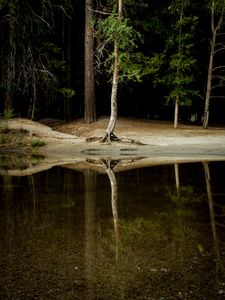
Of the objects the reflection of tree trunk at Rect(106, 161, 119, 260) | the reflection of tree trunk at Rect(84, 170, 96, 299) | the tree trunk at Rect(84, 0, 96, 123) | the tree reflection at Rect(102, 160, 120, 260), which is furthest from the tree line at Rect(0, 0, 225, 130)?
the reflection of tree trunk at Rect(84, 170, 96, 299)

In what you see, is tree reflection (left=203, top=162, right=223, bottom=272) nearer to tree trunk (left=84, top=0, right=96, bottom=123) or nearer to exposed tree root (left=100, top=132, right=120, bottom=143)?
exposed tree root (left=100, top=132, right=120, bottom=143)

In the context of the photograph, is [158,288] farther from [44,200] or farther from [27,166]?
[27,166]

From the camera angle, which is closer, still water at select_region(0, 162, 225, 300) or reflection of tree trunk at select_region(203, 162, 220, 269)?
still water at select_region(0, 162, 225, 300)

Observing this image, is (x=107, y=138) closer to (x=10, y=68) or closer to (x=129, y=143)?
(x=129, y=143)

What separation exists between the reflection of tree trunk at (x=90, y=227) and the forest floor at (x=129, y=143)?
362cm

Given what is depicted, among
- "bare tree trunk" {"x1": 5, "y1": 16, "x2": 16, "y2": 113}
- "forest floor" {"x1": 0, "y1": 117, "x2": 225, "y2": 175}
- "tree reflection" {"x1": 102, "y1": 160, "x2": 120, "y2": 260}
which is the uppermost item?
"bare tree trunk" {"x1": 5, "y1": 16, "x2": 16, "y2": 113}

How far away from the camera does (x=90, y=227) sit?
21.7 ft

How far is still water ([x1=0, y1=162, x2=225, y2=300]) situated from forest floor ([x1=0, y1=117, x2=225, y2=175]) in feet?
14.2

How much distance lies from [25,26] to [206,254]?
21.9m

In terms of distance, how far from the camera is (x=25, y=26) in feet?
80.8

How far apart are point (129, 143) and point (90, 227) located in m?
13.0

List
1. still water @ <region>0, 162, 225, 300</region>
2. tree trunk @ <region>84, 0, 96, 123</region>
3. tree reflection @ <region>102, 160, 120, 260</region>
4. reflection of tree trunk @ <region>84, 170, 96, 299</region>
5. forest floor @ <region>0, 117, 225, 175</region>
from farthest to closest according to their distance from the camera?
Result: tree trunk @ <region>84, 0, 96, 123</region> < forest floor @ <region>0, 117, 225, 175</region> < tree reflection @ <region>102, 160, 120, 260</region> < reflection of tree trunk @ <region>84, 170, 96, 299</region> < still water @ <region>0, 162, 225, 300</region>

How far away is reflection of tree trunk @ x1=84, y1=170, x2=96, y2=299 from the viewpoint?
474cm

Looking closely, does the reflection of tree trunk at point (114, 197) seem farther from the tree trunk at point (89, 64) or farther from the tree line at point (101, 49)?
the tree trunk at point (89, 64)
